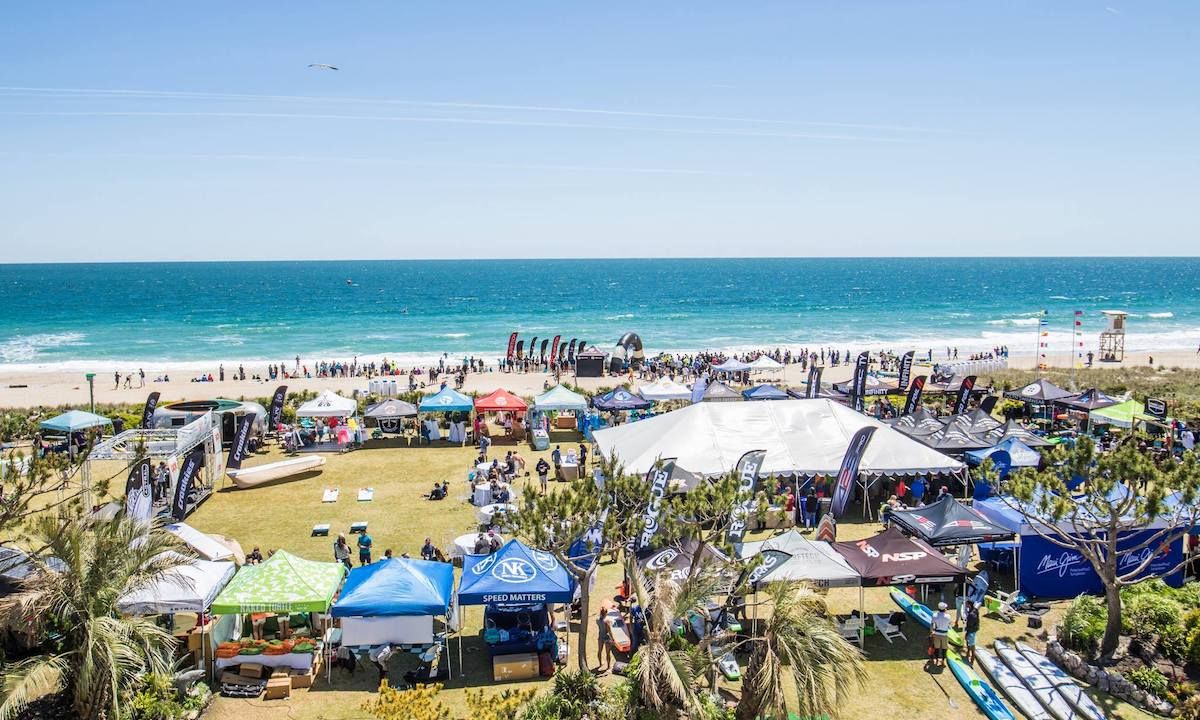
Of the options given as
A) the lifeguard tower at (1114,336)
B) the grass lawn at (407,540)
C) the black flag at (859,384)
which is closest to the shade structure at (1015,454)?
the grass lawn at (407,540)

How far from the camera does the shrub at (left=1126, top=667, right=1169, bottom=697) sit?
11.4m

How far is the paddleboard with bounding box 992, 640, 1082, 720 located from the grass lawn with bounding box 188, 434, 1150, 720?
604mm

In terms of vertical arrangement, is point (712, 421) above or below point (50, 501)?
above

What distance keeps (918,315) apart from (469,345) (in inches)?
2093

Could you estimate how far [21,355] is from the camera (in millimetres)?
62188

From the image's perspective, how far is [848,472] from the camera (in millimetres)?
17938

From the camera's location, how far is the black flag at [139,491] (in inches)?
647

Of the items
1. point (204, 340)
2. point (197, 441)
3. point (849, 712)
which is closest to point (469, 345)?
point (204, 340)

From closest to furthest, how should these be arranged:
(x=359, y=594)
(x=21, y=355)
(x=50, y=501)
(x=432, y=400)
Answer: (x=359, y=594) → (x=50, y=501) → (x=432, y=400) → (x=21, y=355)

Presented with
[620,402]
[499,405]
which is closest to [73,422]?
[499,405]

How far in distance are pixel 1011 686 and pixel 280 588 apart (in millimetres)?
10642

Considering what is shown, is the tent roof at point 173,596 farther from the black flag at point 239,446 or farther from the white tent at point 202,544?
the black flag at point 239,446

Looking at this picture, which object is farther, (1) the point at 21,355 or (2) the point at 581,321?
(2) the point at 581,321

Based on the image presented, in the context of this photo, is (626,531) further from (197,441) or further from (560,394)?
(560,394)
